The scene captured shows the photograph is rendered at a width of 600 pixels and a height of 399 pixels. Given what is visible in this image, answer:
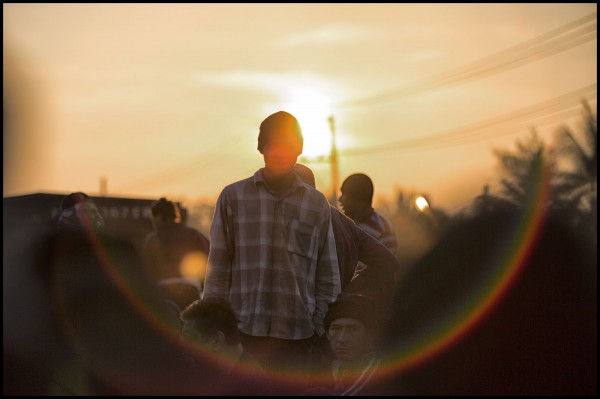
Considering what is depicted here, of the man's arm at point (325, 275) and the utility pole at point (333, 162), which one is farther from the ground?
the utility pole at point (333, 162)

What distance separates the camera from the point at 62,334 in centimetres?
366

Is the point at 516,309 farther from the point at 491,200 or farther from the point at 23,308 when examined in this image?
the point at 23,308

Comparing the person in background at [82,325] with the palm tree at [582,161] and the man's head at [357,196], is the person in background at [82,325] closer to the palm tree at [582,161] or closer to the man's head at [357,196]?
the man's head at [357,196]

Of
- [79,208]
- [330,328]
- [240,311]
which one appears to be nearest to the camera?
[330,328]

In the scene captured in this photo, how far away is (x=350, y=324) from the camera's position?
4.41 metres

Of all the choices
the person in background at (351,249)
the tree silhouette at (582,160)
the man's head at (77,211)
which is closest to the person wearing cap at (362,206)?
the person in background at (351,249)

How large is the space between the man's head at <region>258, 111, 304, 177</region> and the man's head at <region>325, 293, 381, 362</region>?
3.11 ft

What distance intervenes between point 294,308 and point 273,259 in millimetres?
278

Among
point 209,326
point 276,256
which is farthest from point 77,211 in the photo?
point 209,326

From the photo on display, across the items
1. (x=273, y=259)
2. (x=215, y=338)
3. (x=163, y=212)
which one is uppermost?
(x=163, y=212)

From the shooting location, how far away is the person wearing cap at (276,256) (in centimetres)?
518

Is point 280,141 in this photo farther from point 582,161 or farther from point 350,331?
point 582,161

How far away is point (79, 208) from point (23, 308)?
9.89ft

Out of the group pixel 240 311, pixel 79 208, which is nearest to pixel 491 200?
pixel 240 311
